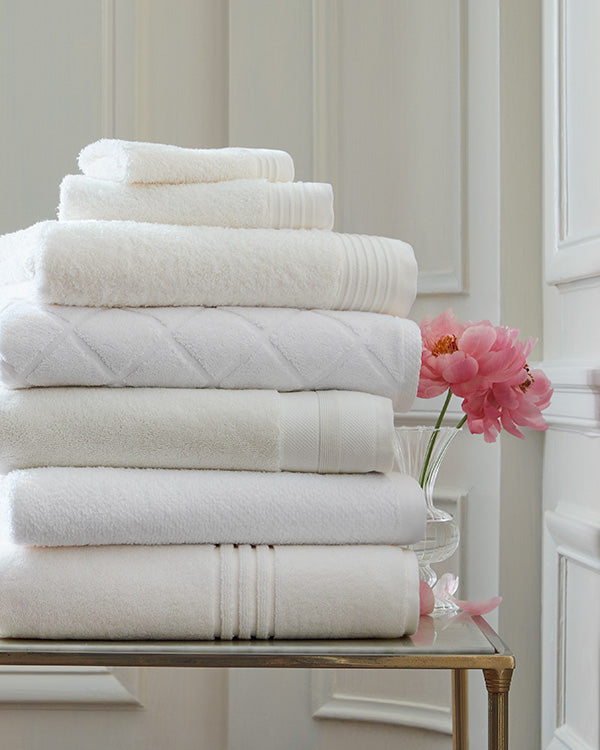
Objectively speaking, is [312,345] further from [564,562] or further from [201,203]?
[564,562]

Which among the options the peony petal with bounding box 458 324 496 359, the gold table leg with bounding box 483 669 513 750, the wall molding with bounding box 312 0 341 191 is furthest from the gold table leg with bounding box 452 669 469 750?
the wall molding with bounding box 312 0 341 191

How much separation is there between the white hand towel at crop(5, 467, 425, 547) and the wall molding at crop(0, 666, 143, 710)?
0.68 m

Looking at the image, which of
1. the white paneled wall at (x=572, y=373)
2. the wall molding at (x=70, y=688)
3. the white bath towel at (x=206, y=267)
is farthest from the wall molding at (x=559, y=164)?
the wall molding at (x=70, y=688)

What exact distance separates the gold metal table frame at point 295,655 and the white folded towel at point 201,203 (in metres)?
0.33

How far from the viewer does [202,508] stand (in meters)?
0.64

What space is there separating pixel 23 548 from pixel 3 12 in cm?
90

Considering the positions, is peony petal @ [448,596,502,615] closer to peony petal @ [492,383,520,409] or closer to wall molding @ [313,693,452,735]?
peony petal @ [492,383,520,409]

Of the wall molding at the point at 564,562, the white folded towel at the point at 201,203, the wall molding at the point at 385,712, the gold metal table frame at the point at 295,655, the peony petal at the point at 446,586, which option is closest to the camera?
the gold metal table frame at the point at 295,655

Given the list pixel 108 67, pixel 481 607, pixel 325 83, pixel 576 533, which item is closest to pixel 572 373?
pixel 576 533

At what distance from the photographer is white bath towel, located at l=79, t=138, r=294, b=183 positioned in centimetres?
71

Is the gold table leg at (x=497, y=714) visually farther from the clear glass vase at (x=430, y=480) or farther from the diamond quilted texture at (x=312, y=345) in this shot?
the diamond quilted texture at (x=312, y=345)

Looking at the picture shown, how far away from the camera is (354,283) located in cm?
69

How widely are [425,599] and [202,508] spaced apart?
0.22 metres

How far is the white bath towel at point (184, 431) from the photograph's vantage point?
0.65 meters
